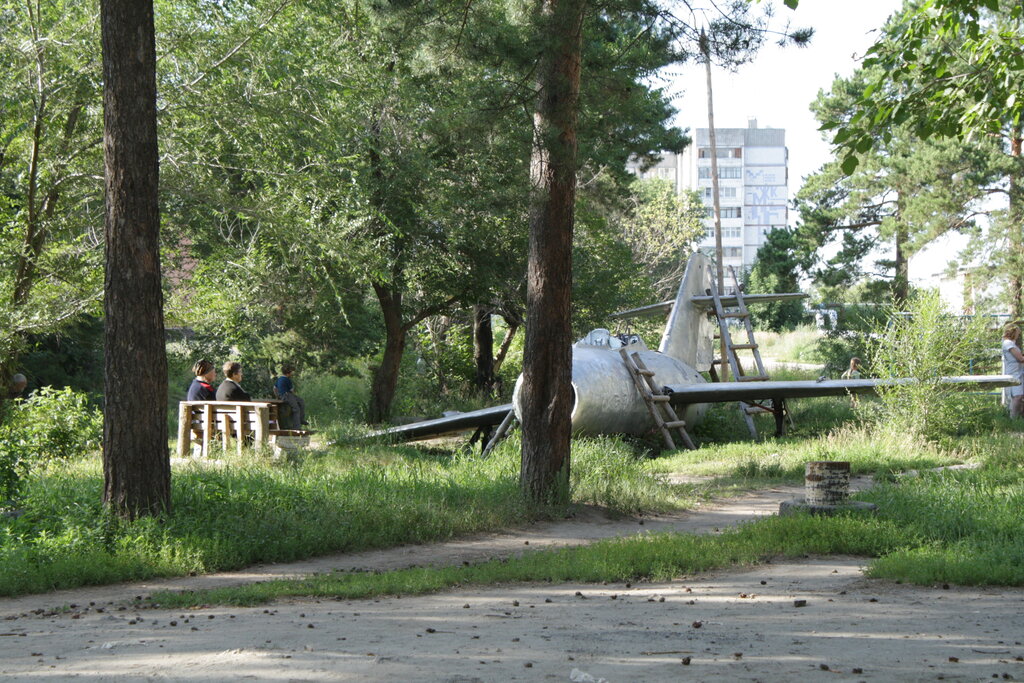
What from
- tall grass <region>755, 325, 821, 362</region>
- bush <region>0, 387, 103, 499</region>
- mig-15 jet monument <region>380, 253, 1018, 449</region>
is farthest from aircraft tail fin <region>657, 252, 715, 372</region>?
tall grass <region>755, 325, 821, 362</region>

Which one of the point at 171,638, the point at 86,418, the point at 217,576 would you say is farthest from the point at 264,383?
the point at 171,638

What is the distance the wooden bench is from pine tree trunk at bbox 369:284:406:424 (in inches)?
294

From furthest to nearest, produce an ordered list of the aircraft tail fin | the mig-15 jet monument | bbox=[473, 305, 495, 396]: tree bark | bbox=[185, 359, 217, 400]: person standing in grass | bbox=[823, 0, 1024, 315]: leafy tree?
bbox=[473, 305, 495, 396]: tree bark < the aircraft tail fin < the mig-15 jet monument < bbox=[185, 359, 217, 400]: person standing in grass < bbox=[823, 0, 1024, 315]: leafy tree

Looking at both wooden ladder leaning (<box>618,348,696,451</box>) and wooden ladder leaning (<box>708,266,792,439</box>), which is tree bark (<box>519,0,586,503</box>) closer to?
wooden ladder leaning (<box>618,348,696,451</box>)

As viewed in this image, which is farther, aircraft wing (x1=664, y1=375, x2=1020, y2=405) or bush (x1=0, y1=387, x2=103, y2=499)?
aircraft wing (x1=664, y1=375, x2=1020, y2=405)

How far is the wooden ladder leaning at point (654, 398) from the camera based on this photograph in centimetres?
1767

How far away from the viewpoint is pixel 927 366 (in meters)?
16.2

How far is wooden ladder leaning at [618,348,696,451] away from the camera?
17672 mm

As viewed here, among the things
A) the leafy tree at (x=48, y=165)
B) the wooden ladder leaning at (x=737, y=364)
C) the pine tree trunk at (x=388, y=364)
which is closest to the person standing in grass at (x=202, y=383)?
the leafy tree at (x=48, y=165)

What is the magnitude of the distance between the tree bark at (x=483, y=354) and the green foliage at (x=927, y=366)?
1287 cm

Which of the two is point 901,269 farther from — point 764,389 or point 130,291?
point 130,291

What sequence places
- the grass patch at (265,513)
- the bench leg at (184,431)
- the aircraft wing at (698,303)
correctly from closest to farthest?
the grass patch at (265,513) < the bench leg at (184,431) < the aircraft wing at (698,303)

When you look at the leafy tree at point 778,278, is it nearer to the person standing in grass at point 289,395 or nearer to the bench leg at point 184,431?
the person standing in grass at point 289,395

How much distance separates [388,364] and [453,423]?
20.1ft
